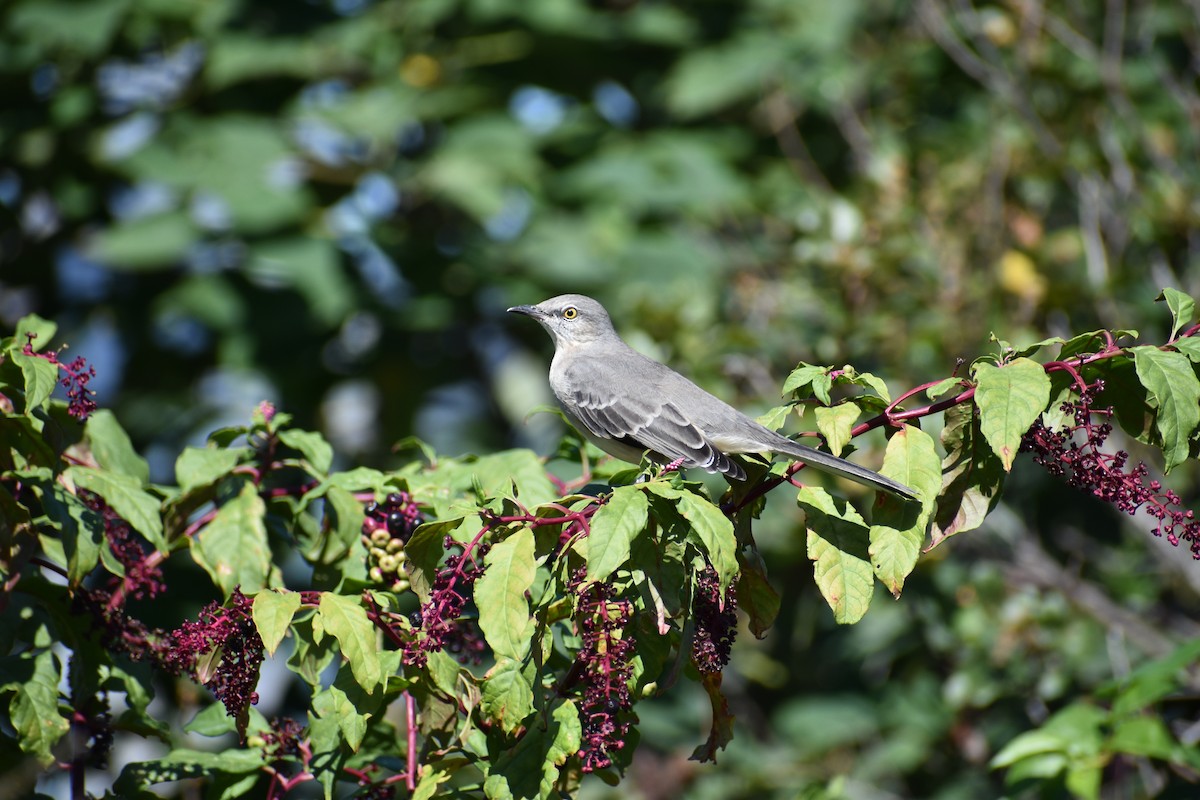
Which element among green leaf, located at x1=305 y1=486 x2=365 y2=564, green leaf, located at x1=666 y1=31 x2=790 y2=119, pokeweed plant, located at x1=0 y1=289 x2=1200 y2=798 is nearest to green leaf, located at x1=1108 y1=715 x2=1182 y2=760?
pokeweed plant, located at x1=0 y1=289 x2=1200 y2=798

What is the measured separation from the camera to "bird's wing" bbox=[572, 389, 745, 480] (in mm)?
4258

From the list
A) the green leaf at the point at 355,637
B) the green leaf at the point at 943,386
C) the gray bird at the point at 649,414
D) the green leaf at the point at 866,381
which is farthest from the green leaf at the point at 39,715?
the green leaf at the point at 943,386

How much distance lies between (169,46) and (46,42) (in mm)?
809

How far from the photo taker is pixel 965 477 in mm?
3051

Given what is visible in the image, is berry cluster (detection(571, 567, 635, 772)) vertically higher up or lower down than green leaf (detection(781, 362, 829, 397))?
lower down

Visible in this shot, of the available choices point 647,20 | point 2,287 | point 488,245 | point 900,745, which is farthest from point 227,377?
point 900,745

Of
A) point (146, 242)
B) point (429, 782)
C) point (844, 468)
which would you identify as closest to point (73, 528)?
point (429, 782)

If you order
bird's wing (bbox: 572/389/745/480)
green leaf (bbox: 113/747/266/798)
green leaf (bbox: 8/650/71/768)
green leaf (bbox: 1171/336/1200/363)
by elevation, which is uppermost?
green leaf (bbox: 1171/336/1200/363)

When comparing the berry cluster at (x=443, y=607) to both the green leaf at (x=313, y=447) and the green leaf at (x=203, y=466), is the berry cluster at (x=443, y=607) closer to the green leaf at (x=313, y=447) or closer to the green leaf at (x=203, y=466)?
the green leaf at (x=313, y=447)

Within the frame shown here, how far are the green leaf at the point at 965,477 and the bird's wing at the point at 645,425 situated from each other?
109 cm

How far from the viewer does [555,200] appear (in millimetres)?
8172

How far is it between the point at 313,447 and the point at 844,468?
1.56 meters

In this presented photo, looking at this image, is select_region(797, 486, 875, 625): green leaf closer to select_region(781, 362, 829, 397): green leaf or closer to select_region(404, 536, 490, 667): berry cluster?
select_region(781, 362, 829, 397): green leaf

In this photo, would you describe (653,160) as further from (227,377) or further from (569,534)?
(569,534)
